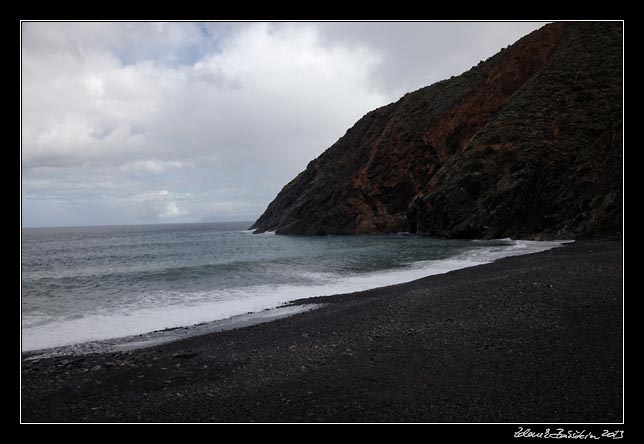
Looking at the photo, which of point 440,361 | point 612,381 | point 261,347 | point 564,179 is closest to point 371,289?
point 261,347

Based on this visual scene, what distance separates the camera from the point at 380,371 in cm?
592

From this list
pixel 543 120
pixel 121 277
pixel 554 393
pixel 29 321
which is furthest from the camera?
pixel 543 120

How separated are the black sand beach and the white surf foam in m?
2.39

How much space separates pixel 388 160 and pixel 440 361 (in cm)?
5538

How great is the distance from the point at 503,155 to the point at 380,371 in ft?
120

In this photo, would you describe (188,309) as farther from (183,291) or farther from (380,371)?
(380,371)

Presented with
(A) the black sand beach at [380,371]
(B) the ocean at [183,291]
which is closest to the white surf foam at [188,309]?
(B) the ocean at [183,291]

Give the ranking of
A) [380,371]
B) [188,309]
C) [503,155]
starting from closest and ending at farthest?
[380,371]
[188,309]
[503,155]

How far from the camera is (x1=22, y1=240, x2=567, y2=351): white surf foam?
10.2m

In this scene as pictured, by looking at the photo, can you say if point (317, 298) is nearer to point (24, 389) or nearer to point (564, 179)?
point (24, 389)

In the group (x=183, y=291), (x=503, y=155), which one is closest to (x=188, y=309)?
(x=183, y=291)

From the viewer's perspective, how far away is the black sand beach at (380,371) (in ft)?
15.7

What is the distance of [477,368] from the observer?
19.0ft

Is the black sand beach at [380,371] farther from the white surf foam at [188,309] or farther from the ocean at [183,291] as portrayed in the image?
the ocean at [183,291]
